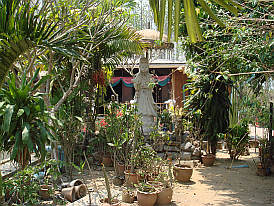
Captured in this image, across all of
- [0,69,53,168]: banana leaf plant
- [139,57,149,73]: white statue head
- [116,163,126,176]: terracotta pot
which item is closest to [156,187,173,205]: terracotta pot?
[116,163,126,176]: terracotta pot

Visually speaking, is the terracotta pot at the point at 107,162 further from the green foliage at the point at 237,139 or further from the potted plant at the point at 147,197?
the green foliage at the point at 237,139

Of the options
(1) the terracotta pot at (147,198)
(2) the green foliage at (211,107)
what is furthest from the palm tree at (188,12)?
(2) the green foliage at (211,107)

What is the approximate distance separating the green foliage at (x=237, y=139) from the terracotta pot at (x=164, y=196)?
3.69m

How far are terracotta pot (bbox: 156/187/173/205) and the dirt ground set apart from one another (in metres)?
0.15

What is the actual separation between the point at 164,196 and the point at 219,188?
154 centimetres

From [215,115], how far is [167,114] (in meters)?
1.40

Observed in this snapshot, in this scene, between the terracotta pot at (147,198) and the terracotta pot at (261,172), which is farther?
the terracotta pot at (261,172)

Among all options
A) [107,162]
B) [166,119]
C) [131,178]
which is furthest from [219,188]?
[166,119]

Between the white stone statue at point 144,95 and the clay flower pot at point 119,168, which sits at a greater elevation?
the white stone statue at point 144,95

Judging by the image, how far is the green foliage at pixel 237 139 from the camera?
7.77m

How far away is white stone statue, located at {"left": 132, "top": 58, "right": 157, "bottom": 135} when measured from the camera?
7840mm

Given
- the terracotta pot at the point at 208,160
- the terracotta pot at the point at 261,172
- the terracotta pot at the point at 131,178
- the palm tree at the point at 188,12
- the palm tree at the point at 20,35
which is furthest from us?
the terracotta pot at the point at 208,160

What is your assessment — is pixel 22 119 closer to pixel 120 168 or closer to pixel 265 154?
pixel 120 168

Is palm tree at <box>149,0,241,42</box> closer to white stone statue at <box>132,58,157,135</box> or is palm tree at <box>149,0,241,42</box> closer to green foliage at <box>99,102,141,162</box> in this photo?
green foliage at <box>99,102,141,162</box>
